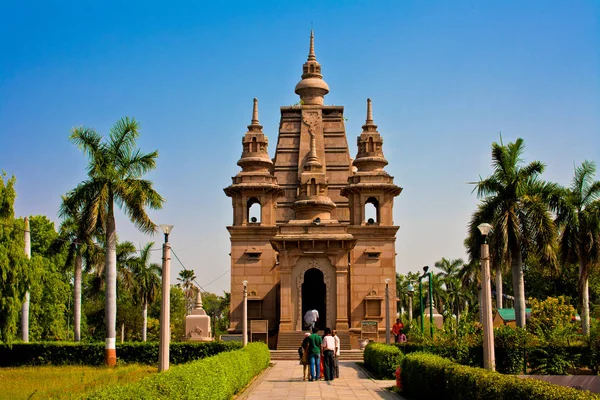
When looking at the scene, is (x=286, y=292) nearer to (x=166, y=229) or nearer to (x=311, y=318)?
(x=311, y=318)

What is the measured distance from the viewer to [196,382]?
16.8 m

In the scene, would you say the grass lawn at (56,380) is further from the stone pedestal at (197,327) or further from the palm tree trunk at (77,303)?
the palm tree trunk at (77,303)

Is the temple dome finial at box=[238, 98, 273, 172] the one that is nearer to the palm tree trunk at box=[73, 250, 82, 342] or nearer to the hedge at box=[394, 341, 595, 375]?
the palm tree trunk at box=[73, 250, 82, 342]

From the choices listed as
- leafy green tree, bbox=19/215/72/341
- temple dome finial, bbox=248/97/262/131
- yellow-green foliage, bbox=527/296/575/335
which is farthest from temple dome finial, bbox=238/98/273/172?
yellow-green foliage, bbox=527/296/575/335

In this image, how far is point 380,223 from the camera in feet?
184

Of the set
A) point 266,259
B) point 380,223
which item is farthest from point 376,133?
point 266,259

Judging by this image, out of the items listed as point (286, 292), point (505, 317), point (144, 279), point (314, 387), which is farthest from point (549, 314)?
point (144, 279)

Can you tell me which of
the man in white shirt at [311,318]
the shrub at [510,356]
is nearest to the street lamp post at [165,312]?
the shrub at [510,356]

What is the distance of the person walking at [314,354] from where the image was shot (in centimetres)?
2655

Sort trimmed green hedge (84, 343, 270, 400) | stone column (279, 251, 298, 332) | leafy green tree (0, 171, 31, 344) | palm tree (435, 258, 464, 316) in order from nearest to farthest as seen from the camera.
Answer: trimmed green hedge (84, 343, 270, 400), leafy green tree (0, 171, 31, 344), stone column (279, 251, 298, 332), palm tree (435, 258, 464, 316)

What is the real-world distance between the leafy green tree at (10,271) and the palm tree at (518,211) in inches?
831

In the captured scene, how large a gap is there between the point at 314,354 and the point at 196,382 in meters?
10.4

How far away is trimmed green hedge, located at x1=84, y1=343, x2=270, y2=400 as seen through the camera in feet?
43.8

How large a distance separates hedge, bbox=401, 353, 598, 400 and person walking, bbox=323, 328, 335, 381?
15.3 feet
